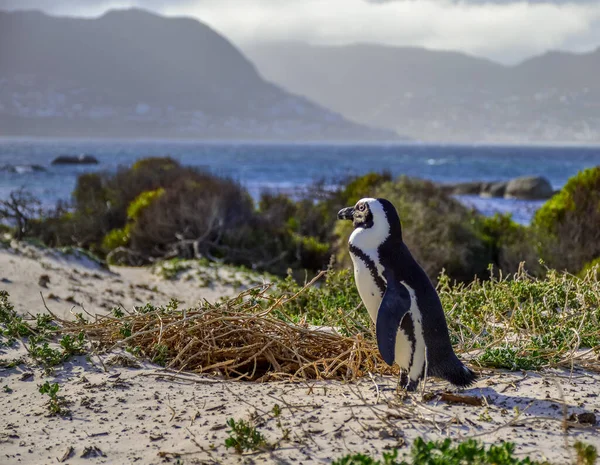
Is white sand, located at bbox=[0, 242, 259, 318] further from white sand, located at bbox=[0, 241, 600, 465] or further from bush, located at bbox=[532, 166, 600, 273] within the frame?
bush, located at bbox=[532, 166, 600, 273]

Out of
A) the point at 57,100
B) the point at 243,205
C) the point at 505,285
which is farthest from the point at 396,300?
the point at 57,100

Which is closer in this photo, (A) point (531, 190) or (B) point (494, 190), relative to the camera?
(A) point (531, 190)

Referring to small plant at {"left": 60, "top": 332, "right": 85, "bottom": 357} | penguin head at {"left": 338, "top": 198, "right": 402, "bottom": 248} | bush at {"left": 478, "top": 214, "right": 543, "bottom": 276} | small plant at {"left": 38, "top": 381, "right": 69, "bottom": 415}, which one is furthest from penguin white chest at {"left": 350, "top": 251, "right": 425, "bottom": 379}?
bush at {"left": 478, "top": 214, "right": 543, "bottom": 276}

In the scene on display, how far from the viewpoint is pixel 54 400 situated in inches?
149

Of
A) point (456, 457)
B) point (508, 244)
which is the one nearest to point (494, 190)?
point (508, 244)

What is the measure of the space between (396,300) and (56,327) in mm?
2673

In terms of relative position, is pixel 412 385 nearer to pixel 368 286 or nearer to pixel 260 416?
pixel 368 286

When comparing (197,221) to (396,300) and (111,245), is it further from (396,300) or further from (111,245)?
(396,300)

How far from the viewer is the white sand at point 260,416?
3.25 meters

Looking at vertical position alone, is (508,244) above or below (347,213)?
below

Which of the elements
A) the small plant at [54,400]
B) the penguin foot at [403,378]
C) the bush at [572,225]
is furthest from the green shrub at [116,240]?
the penguin foot at [403,378]

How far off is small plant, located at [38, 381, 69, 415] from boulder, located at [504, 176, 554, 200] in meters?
35.7

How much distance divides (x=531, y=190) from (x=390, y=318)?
3529 centimetres

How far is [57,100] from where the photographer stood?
178125 millimetres
